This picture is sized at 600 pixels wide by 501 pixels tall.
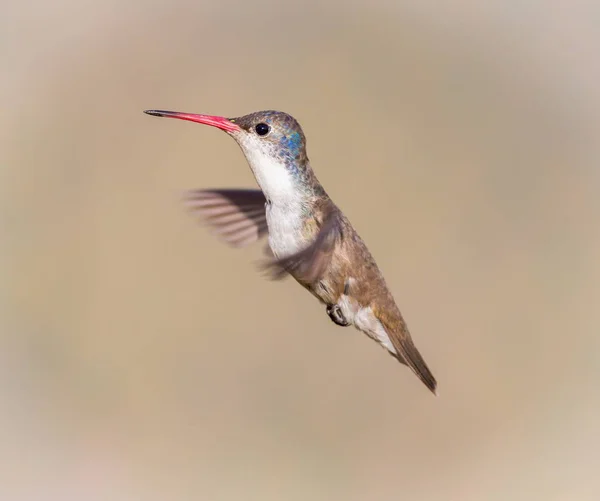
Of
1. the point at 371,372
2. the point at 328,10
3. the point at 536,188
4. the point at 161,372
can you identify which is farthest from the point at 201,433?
the point at 328,10

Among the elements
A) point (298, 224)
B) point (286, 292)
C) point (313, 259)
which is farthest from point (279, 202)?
point (286, 292)

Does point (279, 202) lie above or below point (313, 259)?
above

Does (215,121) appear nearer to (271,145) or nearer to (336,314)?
(271,145)

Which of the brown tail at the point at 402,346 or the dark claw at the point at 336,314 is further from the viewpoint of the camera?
the brown tail at the point at 402,346

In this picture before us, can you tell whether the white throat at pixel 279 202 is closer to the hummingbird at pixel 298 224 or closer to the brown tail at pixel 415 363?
the hummingbird at pixel 298 224

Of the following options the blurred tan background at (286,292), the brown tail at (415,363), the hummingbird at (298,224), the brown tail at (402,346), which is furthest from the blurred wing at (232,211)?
the blurred tan background at (286,292)

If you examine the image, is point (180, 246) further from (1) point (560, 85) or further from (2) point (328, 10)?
(1) point (560, 85)
